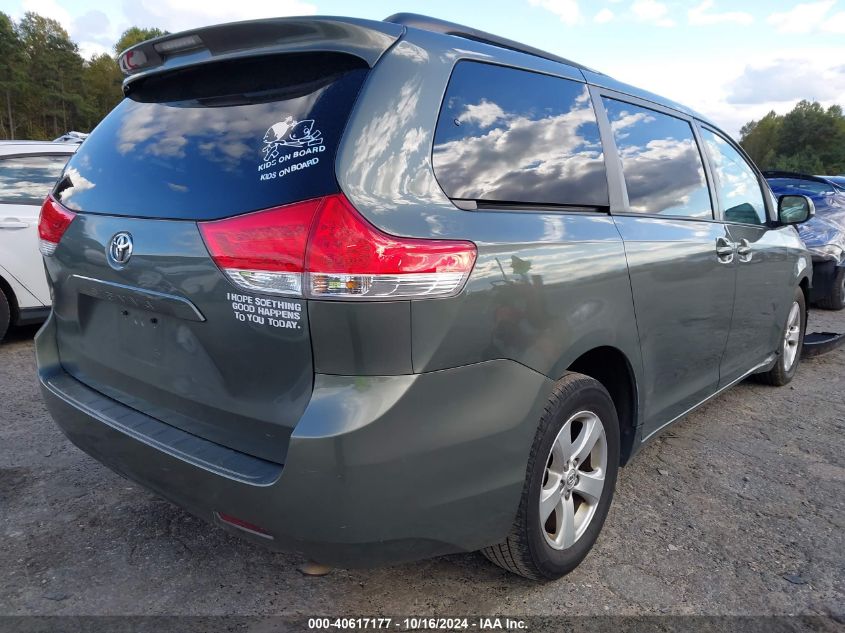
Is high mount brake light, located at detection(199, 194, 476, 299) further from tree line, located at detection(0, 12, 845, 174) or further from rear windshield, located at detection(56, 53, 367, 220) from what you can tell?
tree line, located at detection(0, 12, 845, 174)

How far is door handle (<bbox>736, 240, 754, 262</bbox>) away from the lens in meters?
3.38

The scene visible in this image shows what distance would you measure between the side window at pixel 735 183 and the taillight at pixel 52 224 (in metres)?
3.07

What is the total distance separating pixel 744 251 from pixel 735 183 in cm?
52

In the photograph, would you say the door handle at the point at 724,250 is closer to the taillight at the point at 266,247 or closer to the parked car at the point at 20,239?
the taillight at the point at 266,247

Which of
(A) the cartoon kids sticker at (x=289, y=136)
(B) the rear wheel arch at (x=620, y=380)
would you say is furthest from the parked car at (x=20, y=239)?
(B) the rear wheel arch at (x=620, y=380)

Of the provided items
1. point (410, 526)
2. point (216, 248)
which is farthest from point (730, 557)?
point (216, 248)

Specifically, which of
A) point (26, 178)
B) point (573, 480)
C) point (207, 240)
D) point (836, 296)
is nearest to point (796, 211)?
point (573, 480)

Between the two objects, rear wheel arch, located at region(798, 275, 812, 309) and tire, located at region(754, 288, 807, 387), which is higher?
rear wheel arch, located at region(798, 275, 812, 309)

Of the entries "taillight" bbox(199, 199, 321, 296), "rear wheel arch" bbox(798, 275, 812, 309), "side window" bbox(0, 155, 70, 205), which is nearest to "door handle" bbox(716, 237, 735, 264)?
"rear wheel arch" bbox(798, 275, 812, 309)

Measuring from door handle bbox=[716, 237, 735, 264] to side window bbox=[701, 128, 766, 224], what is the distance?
258 millimetres

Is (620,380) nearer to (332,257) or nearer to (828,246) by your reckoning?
(332,257)

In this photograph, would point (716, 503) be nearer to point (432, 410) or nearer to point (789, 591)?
→ point (789, 591)

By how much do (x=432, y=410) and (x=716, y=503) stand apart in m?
1.94

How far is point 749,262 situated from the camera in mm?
3506
